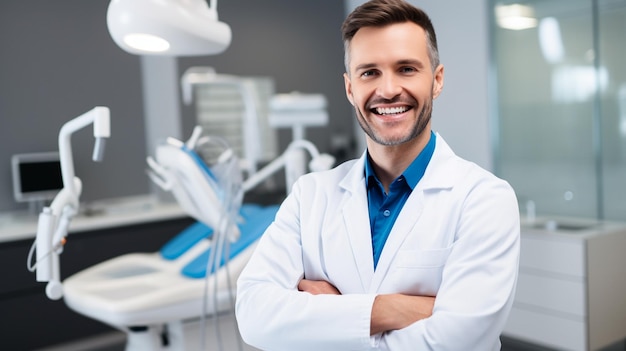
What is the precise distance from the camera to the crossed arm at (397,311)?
1022mm

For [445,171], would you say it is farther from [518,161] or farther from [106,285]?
[518,161]

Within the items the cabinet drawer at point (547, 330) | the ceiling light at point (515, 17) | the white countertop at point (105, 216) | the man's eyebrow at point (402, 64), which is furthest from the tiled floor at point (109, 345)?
the man's eyebrow at point (402, 64)

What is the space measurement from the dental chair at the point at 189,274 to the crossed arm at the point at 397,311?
1004 millimetres

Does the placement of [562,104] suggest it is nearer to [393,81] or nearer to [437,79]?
[437,79]

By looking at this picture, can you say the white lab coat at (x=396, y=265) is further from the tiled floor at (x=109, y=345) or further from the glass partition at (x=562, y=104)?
the tiled floor at (x=109, y=345)

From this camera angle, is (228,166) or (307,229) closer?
(307,229)

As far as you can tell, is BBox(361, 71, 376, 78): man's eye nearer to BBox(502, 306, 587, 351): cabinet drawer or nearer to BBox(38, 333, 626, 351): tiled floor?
BBox(502, 306, 587, 351): cabinet drawer

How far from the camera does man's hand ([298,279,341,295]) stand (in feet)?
3.76

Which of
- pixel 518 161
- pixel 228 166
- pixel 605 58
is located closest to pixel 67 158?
pixel 228 166

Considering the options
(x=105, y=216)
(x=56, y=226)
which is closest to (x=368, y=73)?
(x=56, y=226)

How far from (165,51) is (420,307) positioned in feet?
3.00

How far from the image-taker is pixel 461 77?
2.22 meters

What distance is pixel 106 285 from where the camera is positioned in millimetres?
2049

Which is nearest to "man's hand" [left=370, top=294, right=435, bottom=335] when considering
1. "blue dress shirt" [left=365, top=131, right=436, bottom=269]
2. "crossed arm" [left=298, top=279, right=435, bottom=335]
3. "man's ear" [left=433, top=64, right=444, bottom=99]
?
"crossed arm" [left=298, top=279, right=435, bottom=335]
